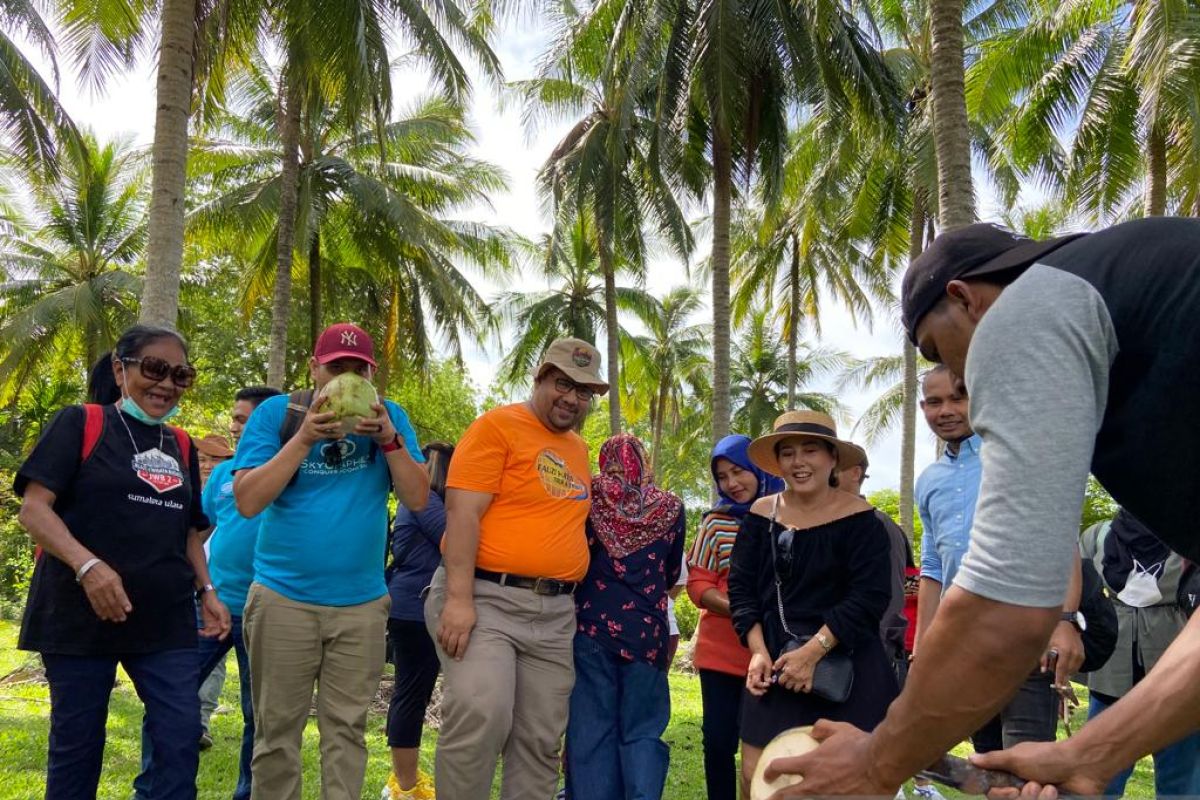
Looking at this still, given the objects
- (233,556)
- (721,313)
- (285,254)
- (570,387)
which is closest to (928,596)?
(570,387)

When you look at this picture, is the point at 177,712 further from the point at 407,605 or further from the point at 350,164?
the point at 350,164

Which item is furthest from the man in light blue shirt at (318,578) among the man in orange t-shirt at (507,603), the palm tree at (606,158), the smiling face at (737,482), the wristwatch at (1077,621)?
the palm tree at (606,158)

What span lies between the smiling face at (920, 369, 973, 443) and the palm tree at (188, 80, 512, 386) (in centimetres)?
1412

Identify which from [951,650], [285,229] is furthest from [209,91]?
[951,650]

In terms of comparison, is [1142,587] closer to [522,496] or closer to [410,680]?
[522,496]

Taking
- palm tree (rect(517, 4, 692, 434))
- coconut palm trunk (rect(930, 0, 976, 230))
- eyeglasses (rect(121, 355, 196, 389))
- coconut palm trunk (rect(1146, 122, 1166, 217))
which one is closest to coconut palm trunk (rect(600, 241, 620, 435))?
palm tree (rect(517, 4, 692, 434))

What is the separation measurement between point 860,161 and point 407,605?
1654 cm

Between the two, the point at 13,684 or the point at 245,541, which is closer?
the point at 245,541

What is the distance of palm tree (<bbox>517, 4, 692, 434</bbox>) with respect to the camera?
55.4 feet

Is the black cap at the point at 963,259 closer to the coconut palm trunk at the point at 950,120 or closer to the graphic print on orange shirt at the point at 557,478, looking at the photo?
the graphic print on orange shirt at the point at 557,478

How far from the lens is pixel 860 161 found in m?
19.5

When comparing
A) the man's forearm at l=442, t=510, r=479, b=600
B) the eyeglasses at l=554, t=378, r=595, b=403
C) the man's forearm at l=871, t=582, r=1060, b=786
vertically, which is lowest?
the man's forearm at l=442, t=510, r=479, b=600

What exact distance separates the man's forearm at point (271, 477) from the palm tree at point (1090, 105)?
42.9 ft

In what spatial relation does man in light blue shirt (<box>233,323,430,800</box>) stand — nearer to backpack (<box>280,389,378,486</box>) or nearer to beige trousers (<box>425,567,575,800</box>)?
backpack (<box>280,389,378,486</box>)
